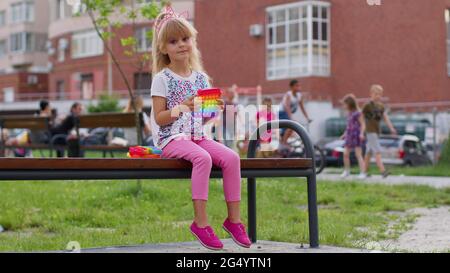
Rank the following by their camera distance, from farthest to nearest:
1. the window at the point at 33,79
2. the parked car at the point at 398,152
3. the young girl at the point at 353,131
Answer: the window at the point at 33,79 < the parked car at the point at 398,152 < the young girl at the point at 353,131

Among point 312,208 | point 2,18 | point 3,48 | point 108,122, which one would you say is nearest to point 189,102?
point 312,208

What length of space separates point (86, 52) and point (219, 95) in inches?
1919

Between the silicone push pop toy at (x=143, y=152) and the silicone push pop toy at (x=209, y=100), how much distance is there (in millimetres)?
375

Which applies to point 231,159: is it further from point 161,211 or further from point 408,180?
point 408,180

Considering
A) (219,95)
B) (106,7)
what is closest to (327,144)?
(106,7)

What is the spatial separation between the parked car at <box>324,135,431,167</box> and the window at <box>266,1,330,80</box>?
516 inches

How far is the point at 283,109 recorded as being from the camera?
17531mm

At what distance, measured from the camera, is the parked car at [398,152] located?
21.4 metres

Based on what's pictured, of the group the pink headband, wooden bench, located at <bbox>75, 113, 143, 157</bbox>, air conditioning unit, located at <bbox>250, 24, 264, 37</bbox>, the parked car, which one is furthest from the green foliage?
the pink headband

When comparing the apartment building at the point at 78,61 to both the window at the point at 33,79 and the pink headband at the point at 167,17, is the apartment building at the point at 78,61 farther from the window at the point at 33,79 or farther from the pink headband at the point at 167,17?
the pink headband at the point at 167,17

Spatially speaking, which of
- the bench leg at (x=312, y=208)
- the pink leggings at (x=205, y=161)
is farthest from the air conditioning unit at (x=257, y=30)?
the pink leggings at (x=205, y=161)

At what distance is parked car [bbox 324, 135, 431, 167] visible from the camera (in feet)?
70.2

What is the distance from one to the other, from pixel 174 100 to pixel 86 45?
4850 centimetres

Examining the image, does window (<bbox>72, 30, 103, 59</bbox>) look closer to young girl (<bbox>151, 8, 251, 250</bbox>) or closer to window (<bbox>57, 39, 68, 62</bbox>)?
window (<bbox>57, 39, 68, 62</bbox>)
